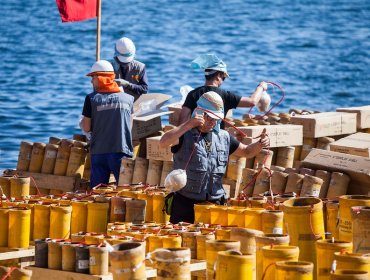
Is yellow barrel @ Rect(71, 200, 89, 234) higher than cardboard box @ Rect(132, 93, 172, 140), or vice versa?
cardboard box @ Rect(132, 93, 172, 140)

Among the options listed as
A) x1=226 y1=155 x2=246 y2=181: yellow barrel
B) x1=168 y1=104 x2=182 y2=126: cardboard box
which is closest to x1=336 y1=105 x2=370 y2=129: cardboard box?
x1=168 y1=104 x2=182 y2=126: cardboard box

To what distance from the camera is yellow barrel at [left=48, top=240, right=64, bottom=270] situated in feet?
34.2

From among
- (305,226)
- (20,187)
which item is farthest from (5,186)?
(305,226)

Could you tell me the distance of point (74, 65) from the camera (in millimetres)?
53938

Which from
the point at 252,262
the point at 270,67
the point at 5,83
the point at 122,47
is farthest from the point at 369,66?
the point at 252,262

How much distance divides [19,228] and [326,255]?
3.22 m

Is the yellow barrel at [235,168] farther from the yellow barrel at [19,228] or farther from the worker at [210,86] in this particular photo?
the yellow barrel at [19,228]

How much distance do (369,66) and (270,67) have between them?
14.6ft

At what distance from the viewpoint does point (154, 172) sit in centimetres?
1475

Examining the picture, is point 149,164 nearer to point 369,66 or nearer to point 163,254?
point 163,254

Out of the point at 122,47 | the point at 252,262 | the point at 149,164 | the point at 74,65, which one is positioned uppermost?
the point at 74,65

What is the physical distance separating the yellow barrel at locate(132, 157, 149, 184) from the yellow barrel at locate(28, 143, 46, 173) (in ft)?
5.26

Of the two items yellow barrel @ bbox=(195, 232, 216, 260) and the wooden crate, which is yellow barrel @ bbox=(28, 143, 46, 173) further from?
yellow barrel @ bbox=(195, 232, 216, 260)

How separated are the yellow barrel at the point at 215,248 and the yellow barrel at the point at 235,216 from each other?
1557 mm
